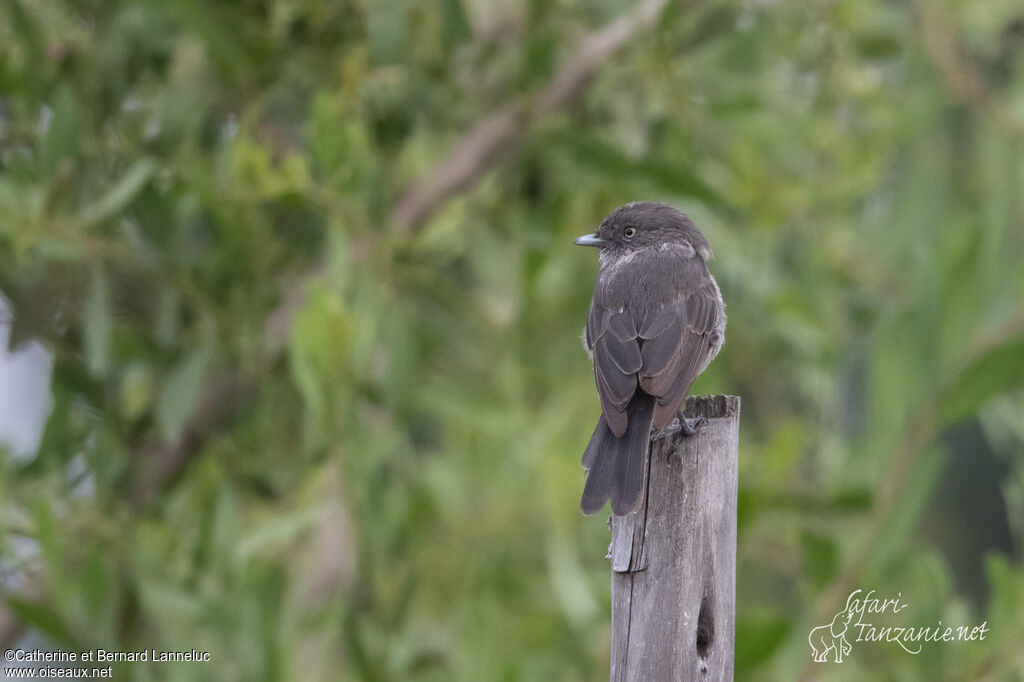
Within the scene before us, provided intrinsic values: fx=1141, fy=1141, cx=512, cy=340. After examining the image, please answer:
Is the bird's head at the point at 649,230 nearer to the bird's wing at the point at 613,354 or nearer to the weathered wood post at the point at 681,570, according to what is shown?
the bird's wing at the point at 613,354

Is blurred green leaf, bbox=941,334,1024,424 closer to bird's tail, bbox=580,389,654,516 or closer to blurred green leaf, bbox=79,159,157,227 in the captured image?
bird's tail, bbox=580,389,654,516

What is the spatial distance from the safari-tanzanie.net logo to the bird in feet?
3.24

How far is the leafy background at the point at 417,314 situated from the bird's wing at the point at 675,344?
1.99 ft

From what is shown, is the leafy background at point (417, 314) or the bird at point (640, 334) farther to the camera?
the leafy background at point (417, 314)

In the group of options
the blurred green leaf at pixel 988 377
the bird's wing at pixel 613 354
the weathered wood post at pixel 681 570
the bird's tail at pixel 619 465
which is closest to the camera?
the weathered wood post at pixel 681 570

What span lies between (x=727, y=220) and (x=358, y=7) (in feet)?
5.13

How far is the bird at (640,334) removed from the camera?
2.29 metres

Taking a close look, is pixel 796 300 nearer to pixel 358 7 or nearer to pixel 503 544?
pixel 503 544

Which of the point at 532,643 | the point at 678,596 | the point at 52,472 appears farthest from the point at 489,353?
the point at 678,596

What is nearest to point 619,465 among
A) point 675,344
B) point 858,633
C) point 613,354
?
point 613,354

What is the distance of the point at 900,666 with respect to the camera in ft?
12.1

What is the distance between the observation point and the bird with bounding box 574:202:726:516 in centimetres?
229

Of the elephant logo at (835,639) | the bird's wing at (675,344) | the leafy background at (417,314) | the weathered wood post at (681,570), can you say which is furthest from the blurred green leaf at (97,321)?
the elephant logo at (835,639)

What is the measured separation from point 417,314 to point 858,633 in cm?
176
